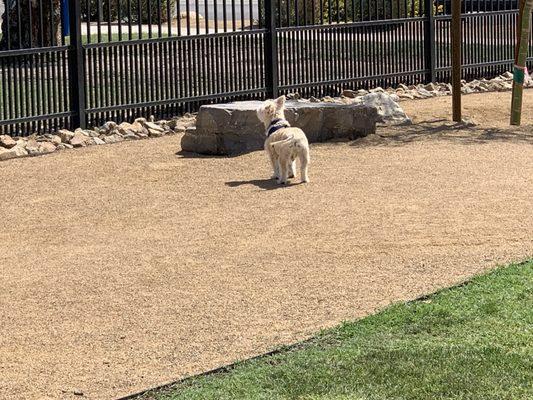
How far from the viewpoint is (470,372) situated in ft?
22.6

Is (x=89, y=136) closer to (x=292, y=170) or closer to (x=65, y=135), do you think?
(x=65, y=135)

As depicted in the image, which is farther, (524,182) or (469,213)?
(524,182)

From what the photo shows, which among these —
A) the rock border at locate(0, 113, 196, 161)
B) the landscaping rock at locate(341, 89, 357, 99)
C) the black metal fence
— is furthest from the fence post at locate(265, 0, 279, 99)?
the rock border at locate(0, 113, 196, 161)

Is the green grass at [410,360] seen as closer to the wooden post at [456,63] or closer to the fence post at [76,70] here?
the wooden post at [456,63]

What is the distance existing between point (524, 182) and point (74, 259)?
175 inches

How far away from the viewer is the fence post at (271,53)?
1816 cm

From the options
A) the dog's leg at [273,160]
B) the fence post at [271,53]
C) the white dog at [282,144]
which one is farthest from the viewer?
the fence post at [271,53]

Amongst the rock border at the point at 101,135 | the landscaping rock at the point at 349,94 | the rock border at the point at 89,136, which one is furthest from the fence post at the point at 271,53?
the rock border at the point at 89,136

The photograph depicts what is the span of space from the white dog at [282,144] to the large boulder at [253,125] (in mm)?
1387

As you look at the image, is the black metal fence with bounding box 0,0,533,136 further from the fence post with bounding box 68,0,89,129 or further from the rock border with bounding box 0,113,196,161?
the rock border with bounding box 0,113,196,161

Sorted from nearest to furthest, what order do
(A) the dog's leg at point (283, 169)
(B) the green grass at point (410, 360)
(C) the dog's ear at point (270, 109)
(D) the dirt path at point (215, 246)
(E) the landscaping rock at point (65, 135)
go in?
(B) the green grass at point (410, 360) → (D) the dirt path at point (215, 246) → (A) the dog's leg at point (283, 169) → (C) the dog's ear at point (270, 109) → (E) the landscaping rock at point (65, 135)

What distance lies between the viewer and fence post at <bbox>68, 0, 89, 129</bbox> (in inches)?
633

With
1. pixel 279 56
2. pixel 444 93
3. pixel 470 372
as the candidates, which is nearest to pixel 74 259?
pixel 470 372

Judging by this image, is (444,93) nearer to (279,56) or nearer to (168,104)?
(279,56)
